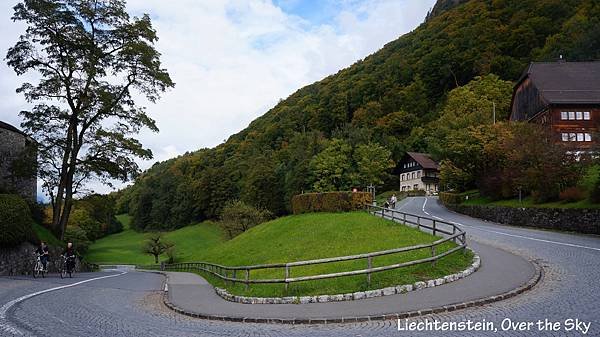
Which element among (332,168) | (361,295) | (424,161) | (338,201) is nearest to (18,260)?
(338,201)

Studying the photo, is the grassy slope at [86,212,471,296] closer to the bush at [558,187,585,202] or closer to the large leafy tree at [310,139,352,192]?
the bush at [558,187,585,202]

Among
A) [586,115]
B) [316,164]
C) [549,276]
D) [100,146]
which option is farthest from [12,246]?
[586,115]

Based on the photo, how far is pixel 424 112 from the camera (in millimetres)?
111562

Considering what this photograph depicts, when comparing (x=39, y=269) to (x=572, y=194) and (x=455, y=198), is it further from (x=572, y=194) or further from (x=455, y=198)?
(x=455, y=198)

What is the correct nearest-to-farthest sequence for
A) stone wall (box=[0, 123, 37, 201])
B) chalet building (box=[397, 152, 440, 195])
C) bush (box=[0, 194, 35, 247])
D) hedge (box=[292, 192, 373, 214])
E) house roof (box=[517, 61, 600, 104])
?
bush (box=[0, 194, 35, 247]) < stone wall (box=[0, 123, 37, 201]) < hedge (box=[292, 192, 373, 214]) < house roof (box=[517, 61, 600, 104]) < chalet building (box=[397, 152, 440, 195])

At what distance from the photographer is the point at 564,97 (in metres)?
51.0

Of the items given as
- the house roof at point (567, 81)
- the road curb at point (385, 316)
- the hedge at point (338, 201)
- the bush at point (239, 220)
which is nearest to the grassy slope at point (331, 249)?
the hedge at point (338, 201)

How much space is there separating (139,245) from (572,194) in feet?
251

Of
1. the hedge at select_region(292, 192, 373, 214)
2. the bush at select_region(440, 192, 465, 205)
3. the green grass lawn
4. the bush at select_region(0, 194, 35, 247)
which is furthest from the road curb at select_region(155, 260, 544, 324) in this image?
the green grass lawn

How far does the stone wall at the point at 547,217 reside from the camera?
23.8m

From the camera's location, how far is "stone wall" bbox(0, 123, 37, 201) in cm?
2984

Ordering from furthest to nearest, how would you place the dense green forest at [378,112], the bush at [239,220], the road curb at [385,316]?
1. the dense green forest at [378,112]
2. the bush at [239,220]
3. the road curb at [385,316]

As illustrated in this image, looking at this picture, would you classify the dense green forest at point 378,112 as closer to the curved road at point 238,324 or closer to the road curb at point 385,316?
the curved road at point 238,324

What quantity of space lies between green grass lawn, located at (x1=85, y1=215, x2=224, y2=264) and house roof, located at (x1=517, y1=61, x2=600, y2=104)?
4615cm
